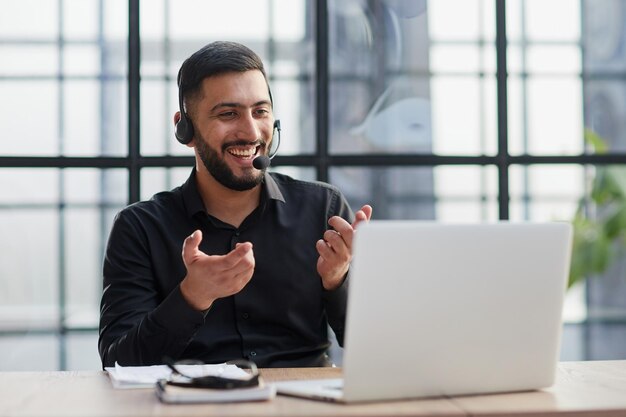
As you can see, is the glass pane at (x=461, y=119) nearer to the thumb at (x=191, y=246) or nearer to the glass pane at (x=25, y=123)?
the glass pane at (x=25, y=123)

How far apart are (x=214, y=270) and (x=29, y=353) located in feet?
5.95

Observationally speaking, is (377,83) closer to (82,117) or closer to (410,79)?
(410,79)

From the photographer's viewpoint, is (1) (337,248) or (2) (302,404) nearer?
(2) (302,404)

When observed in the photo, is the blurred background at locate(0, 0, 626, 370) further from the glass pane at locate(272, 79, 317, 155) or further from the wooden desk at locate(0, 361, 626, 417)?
the wooden desk at locate(0, 361, 626, 417)

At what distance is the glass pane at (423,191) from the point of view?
11.2 ft

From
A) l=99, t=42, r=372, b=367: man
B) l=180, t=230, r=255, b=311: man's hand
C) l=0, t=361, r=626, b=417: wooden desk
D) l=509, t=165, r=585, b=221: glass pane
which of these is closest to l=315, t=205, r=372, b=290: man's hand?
l=99, t=42, r=372, b=367: man

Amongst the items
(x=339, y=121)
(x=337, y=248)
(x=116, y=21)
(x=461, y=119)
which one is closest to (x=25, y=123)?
(x=116, y=21)

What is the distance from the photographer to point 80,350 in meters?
3.37

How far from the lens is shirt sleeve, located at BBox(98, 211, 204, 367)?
193 cm

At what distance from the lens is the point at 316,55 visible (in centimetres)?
337

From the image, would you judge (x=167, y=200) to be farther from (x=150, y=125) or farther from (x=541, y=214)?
(x=541, y=214)

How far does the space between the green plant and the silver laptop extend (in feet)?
6.71

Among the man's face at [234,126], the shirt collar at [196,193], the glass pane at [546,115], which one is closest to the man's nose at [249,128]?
the man's face at [234,126]

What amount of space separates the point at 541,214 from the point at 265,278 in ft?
5.18
